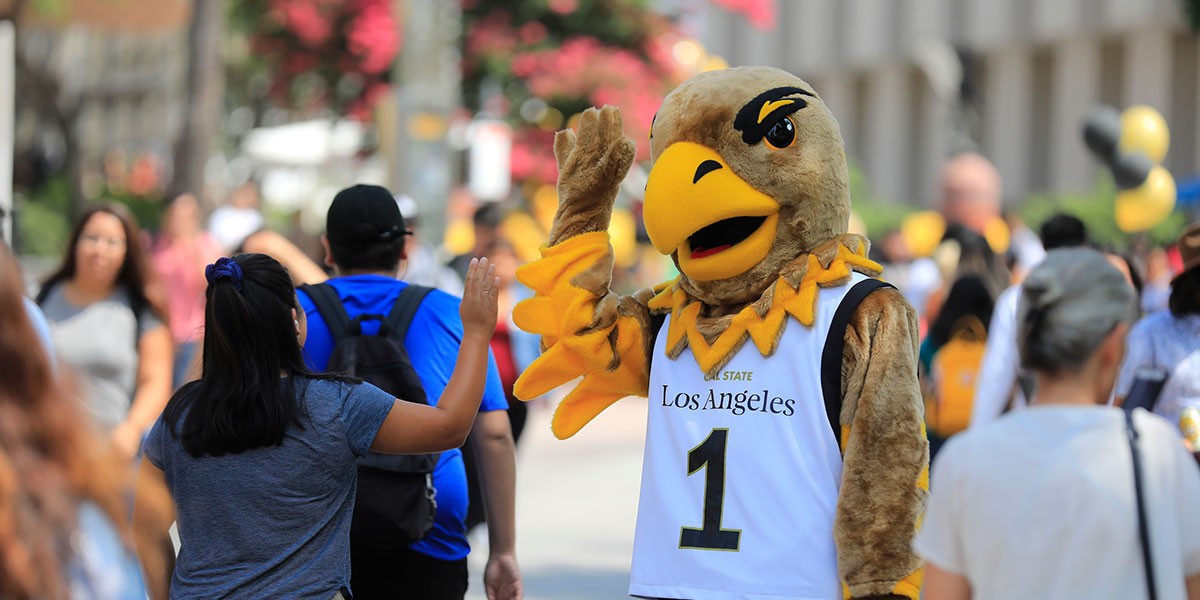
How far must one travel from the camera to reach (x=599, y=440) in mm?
14938

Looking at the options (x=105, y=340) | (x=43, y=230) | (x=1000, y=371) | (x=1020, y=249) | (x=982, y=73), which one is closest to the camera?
(x=1000, y=371)

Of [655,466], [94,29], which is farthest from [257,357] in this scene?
[94,29]

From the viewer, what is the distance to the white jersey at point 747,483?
3.86m

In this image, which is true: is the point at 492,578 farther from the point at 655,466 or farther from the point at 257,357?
the point at 257,357

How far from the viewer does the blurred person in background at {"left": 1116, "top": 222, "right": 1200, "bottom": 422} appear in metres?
5.52

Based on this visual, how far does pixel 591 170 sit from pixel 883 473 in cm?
118

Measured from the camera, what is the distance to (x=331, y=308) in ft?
15.2

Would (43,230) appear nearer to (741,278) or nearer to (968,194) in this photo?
(968,194)

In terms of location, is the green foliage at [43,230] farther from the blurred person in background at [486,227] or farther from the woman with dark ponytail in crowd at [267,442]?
the woman with dark ponytail in crowd at [267,442]

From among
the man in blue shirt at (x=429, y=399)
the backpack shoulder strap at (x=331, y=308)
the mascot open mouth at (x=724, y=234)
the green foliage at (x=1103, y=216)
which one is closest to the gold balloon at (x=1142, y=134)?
the man in blue shirt at (x=429, y=399)

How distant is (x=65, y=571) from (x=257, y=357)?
1529 millimetres

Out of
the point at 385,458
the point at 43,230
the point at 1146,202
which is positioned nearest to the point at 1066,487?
the point at 385,458

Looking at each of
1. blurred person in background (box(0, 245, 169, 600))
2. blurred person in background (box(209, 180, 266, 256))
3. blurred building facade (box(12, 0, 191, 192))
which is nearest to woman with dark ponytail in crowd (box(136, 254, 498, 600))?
blurred person in background (box(0, 245, 169, 600))

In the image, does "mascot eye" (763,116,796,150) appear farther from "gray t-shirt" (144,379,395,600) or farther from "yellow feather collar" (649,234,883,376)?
"gray t-shirt" (144,379,395,600)
